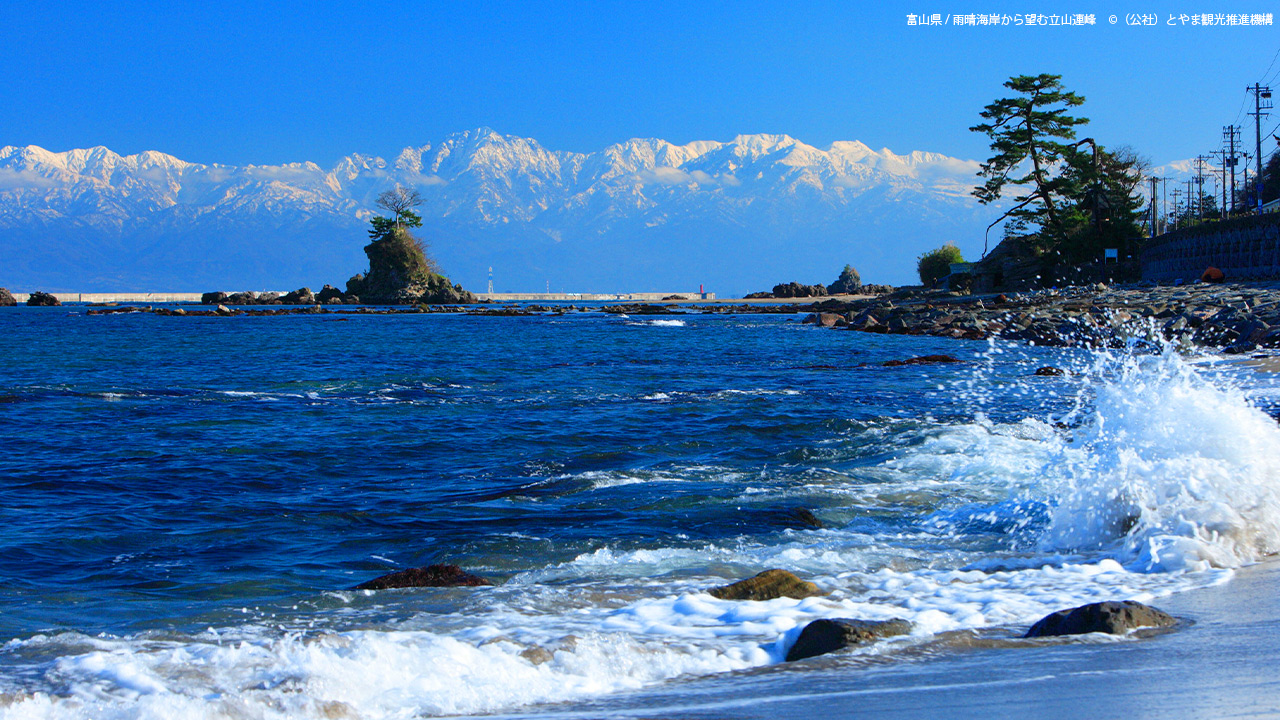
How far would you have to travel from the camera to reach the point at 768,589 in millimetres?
6066

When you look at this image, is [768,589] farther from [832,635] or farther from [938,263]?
[938,263]

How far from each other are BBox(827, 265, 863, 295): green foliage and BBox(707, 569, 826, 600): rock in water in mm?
109904

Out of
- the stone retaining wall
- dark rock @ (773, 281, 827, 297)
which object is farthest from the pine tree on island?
the stone retaining wall

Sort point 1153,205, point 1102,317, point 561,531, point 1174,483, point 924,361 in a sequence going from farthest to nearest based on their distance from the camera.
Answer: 1. point 1153,205
2. point 1102,317
3. point 924,361
4. point 561,531
5. point 1174,483

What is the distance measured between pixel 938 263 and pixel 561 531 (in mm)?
73138

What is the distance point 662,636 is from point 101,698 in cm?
287

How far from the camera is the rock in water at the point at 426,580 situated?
667cm

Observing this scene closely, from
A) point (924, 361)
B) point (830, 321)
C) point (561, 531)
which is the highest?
point (830, 321)

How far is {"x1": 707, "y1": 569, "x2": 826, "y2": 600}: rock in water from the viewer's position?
6.02 meters

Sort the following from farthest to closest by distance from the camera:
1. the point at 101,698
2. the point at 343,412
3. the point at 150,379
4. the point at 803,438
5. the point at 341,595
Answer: the point at 150,379, the point at 343,412, the point at 803,438, the point at 341,595, the point at 101,698

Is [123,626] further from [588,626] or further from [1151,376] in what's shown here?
[1151,376]

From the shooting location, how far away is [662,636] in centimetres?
534

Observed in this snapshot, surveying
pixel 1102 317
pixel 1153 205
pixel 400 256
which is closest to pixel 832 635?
pixel 1102 317

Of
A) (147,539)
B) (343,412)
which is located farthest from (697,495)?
(343,412)
